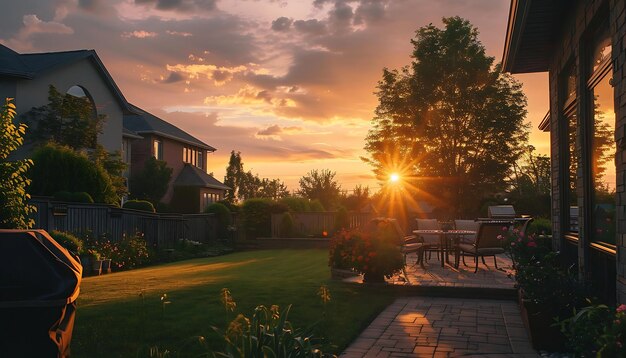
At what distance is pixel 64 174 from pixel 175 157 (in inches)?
737

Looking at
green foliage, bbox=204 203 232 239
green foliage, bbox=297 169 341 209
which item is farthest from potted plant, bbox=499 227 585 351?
green foliage, bbox=297 169 341 209

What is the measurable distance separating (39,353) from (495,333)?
4.98 metres

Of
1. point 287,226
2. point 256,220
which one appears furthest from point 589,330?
point 256,220

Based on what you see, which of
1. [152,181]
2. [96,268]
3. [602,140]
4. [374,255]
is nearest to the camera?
[602,140]

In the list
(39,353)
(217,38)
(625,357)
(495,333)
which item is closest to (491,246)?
(495,333)

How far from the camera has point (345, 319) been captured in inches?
282

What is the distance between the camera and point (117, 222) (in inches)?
691

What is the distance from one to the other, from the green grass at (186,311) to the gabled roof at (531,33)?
165 inches

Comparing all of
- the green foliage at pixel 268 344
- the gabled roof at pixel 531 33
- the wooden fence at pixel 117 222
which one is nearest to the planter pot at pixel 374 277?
the gabled roof at pixel 531 33

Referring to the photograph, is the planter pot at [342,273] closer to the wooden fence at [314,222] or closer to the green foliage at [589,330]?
the green foliage at [589,330]

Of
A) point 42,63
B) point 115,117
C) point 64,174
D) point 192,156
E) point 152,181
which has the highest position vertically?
point 42,63

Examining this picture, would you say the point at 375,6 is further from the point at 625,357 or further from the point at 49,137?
the point at 49,137

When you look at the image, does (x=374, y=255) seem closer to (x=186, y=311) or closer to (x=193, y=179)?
(x=186, y=311)

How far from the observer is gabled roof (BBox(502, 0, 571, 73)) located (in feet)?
21.7
